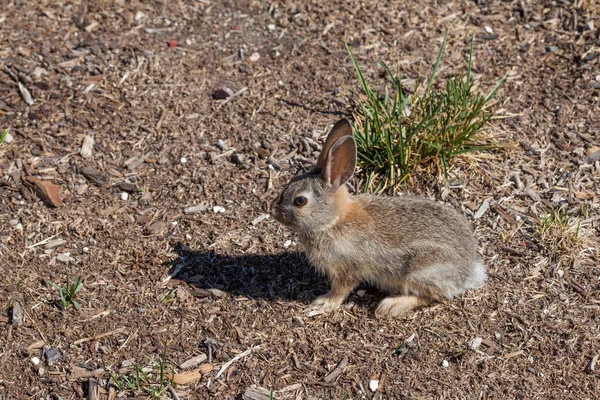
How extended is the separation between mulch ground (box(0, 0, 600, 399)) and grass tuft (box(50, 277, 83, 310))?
0.07 meters

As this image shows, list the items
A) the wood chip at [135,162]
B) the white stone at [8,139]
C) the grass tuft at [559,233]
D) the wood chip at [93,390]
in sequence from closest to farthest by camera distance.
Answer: the wood chip at [93,390], the grass tuft at [559,233], the wood chip at [135,162], the white stone at [8,139]

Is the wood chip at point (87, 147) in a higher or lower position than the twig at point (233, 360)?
higher

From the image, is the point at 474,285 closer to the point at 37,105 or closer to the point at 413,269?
the point at 413,269

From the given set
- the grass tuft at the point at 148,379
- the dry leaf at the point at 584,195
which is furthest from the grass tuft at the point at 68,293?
the dry leaf at the point at 584,195

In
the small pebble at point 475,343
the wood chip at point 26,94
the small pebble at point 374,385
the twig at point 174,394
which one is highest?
the wood chip at point 26,94

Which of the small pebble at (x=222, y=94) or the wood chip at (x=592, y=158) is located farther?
the small pebble at (x=222, y=94)

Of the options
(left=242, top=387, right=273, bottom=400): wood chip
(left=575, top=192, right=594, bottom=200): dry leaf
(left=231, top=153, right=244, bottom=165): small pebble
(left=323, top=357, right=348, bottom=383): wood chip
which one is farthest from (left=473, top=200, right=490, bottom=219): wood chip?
(left=242, top=387, right=273, bottom=400): wood chip

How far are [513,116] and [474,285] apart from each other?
2.35m

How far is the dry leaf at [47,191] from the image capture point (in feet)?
24.0

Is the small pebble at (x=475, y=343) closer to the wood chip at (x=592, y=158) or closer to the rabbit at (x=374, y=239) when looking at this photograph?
the rabbit at (x=374, y=239)

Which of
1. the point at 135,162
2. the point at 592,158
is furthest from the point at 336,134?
the point at 592,158

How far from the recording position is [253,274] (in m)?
6.93

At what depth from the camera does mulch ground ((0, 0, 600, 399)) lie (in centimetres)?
617

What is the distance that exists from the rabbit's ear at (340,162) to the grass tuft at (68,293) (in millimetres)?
2190
